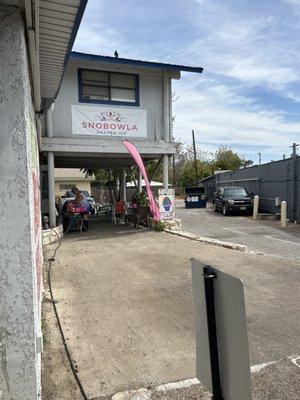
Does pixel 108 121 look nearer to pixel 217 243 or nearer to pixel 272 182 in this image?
pixel 217 243

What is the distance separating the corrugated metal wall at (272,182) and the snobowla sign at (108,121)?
1004cm

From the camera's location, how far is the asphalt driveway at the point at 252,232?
1216cm

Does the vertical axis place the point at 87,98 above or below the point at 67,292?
above

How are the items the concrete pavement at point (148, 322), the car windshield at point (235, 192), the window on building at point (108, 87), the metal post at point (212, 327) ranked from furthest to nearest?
1. the car windshield at point (235, 192)
2. the window on building at point (108, 87)
3. the concrete pavement at point (148, 322)
4. the metal post at point (212, 327)

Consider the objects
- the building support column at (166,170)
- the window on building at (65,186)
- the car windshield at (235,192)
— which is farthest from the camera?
the window on building at (65,186)

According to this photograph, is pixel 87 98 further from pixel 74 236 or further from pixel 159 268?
pixel 159 268

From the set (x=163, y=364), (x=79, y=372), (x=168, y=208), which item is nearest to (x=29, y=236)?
(x=79, y=372)

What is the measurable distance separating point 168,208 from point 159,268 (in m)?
6.44

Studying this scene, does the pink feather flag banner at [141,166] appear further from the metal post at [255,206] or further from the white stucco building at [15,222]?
the metal post at [255,206]

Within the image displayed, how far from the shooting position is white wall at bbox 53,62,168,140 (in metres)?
13.0

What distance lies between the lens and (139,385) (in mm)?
3430

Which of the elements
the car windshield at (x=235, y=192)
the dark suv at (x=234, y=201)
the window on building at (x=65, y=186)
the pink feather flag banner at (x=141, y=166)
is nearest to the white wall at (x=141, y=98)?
the pink feather flag banner at (x=141, y=166)

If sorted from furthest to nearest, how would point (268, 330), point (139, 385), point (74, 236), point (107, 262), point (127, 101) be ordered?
1. point (127, 101)
2. point (74, 236)
3. point (107, 262)
4. point (268, 330)
5. point (139, 385)

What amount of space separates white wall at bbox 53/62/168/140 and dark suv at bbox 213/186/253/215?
36.3ft
